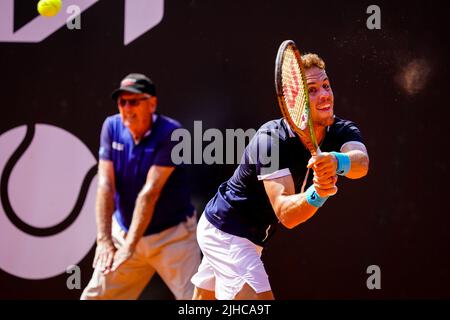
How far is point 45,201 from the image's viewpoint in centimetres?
484

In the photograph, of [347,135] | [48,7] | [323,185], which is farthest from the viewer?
[48,7]

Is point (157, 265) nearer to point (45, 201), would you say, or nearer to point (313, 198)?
point (45, 201)

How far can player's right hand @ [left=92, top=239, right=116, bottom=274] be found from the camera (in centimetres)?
444

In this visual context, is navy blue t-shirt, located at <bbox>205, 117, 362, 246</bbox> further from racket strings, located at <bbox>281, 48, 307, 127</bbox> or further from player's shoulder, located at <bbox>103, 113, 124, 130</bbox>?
player's shoulder, located at <bbox>103, 113, 124, 130</bbox>

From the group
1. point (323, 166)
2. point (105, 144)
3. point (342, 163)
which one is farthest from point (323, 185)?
point (105, 144)

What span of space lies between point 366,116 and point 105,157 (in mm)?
1610

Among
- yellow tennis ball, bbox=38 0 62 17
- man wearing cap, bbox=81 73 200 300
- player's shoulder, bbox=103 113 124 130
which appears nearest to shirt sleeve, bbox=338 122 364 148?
man wearing cap, bbox=81 73 200 300

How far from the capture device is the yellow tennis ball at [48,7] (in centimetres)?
468

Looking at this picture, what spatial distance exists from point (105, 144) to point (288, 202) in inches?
69.4

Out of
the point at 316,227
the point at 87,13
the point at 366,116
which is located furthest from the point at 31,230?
the point at 366,116

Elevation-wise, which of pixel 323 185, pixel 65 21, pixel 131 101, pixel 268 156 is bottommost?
pixel 323 185

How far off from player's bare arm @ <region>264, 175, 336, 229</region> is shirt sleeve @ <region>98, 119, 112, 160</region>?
1.57 meters

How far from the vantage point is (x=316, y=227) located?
4.75 meters

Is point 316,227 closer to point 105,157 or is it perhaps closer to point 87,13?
point 105,157
